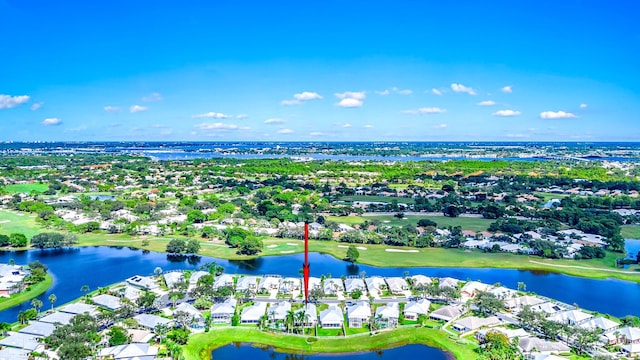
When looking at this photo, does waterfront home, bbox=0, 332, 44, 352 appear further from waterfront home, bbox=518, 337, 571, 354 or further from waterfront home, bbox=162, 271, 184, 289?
waterfront home, bbox=518, 337, 571, 354

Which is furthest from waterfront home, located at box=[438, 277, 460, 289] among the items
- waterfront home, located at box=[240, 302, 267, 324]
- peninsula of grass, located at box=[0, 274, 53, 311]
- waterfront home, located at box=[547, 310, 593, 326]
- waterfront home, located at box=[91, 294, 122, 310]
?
peninsula of grass, located at box=[0, 274, 53, 311]

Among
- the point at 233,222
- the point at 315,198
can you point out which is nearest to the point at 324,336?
the point at 233,222

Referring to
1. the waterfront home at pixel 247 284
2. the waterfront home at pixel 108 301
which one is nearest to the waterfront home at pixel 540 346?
the waterfront home at pixel 247 284

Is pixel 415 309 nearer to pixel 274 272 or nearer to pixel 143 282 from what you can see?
pixel 274 272

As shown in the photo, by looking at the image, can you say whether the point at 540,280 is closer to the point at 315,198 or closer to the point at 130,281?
the point at 130,281

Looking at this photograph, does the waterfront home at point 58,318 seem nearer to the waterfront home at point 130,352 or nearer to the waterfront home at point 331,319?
the waterfront home at point 130,352
